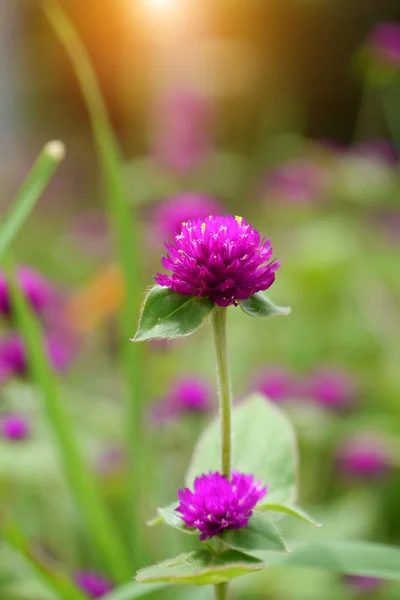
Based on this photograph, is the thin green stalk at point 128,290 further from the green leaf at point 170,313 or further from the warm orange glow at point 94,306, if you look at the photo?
the warm orange glow at point 94,306

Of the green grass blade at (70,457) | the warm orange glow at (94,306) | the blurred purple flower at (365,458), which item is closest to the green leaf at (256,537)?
the green grass blade at (70,457)

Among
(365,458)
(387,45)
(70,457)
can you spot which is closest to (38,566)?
(70,457)

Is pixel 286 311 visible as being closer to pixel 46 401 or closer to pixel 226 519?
pixel 226 519

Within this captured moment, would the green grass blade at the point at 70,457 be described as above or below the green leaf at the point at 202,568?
above

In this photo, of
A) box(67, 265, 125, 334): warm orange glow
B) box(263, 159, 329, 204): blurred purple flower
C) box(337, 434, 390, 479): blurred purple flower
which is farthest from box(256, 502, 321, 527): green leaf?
box(263, 159, 329, 204): blurred purple flower

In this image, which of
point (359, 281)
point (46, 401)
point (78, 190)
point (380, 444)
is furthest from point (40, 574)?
point (78, 190)

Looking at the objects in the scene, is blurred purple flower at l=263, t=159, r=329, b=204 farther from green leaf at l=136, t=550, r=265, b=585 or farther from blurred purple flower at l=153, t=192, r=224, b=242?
green leaf at l=136, t=550, r=265, b=585

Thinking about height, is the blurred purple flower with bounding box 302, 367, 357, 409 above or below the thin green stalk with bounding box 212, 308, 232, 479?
above
